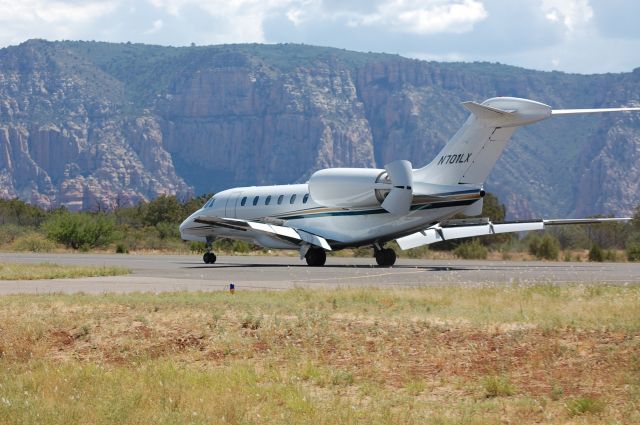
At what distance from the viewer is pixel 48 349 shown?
706 inches

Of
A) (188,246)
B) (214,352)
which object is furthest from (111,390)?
(188,246)

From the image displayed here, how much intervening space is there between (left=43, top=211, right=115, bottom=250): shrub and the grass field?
1730 inches

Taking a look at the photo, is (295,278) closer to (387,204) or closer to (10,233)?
(387,204)

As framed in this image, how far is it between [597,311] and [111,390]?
8.85 metres

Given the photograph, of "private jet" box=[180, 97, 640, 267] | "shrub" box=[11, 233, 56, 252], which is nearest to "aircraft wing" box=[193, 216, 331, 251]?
"private jet" box=[180, 97, 640, 267]

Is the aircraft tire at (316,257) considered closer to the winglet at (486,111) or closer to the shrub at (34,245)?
the winglet at (486,111)

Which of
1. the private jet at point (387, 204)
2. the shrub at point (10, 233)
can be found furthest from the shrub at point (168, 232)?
the private jet at point (387, 204)

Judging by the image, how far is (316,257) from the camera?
41438 mm

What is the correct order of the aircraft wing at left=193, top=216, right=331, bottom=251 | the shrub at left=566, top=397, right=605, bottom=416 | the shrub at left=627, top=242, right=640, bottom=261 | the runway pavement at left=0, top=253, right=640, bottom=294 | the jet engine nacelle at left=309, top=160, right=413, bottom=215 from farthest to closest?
the shrub at left=627, top=242, right=640, bottom=261
the aircraft wing at left=193, top=216, right=331, bottom=251
the jet engine nacelle at left=309, top=160, right=413, bottom=215
the runway pavement at left=0, top=253, right=640, bottom=294
the shrub at left=566, top=397, right=605, bottom=416

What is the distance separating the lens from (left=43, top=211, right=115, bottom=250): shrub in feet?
215

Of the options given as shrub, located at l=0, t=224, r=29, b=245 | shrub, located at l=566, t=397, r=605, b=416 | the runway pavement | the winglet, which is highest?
the winglet

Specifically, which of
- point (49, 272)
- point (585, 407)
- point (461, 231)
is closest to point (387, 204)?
point (461, 231)

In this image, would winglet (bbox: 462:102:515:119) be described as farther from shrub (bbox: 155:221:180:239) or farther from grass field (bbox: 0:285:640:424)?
shrub (bbox: 155:221:180:239)

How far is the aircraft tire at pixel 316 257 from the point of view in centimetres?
4138
